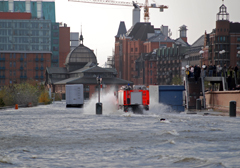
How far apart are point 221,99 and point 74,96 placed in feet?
78.0

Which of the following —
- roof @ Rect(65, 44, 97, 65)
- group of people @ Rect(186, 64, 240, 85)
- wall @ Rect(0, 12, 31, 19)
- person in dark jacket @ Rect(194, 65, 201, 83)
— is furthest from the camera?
wall @ Rect(0, 12, 31, 19)

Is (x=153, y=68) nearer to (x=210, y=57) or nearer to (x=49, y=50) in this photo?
(x=49, y=50)

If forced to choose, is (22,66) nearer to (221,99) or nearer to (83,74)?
(83,74)

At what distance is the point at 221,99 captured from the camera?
5053cm

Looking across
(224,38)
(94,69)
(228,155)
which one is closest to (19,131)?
(228,155)

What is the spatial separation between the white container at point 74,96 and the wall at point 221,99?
1795 cm

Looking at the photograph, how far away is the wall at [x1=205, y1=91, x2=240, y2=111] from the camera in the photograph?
4456 centimetres

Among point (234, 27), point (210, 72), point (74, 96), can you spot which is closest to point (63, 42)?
point (234, 27)

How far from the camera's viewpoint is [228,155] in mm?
16266

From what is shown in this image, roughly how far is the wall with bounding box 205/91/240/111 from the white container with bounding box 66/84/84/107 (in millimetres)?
17952

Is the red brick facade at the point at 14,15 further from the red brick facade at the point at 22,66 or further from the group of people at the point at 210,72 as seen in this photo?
the group of people at the point at 210,72

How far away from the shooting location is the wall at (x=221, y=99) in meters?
44.6

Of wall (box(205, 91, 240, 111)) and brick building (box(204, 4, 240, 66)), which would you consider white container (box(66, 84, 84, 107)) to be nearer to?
wall (box(205, 91, 240, 111))

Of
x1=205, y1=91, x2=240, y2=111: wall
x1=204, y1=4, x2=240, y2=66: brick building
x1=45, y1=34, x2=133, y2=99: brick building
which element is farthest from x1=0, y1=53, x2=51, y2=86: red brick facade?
x1=205, y1=91, x2=240, y2=111: wall
